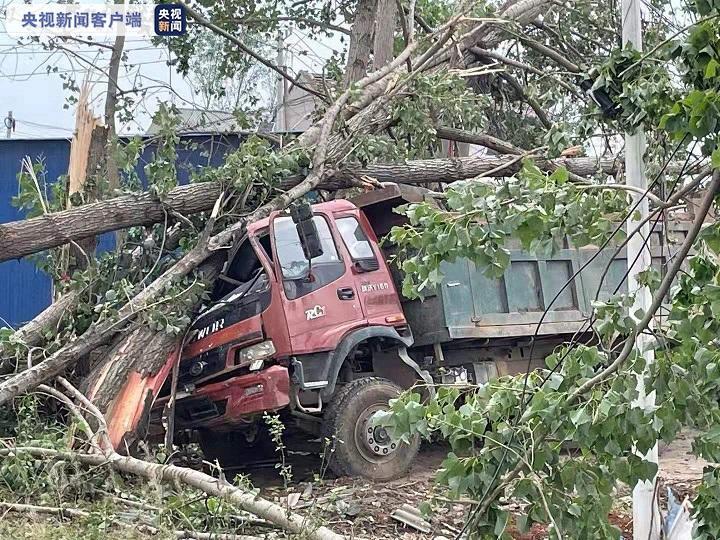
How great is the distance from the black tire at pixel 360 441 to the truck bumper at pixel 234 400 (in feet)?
1.71

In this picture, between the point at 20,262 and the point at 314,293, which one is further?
the point at 20,262

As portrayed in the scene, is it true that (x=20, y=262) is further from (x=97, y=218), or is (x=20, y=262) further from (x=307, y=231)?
(x=307, y=231)

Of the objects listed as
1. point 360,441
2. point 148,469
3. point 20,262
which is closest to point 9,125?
point 20,262

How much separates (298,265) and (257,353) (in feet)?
2.59

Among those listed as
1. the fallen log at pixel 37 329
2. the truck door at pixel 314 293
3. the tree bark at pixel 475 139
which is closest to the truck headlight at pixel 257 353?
the truck door at pixel 314 293

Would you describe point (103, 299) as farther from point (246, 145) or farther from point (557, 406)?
point (557, 406)

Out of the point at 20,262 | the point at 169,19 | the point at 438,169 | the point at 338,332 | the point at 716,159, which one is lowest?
the point at 338,332

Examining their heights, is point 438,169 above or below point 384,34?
below

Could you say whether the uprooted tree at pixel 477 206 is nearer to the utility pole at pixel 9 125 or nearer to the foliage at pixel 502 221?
the foliage at pixel 502 221

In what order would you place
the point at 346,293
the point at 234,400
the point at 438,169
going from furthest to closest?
the point at 438,169
the point at 346,293
the point at 234,400

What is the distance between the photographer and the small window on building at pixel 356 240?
7.96 meters

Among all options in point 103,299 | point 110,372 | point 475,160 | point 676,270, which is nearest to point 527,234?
point 676,270

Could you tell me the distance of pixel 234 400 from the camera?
7.52 metres

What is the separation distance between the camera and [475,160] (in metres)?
10.1
